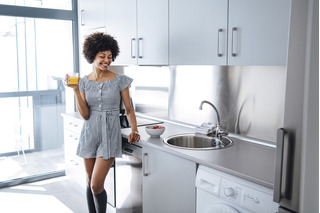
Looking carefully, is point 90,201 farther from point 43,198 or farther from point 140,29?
point 140,29

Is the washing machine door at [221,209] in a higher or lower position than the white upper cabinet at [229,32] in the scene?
lower

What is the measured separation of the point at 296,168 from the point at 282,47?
0.84 metres

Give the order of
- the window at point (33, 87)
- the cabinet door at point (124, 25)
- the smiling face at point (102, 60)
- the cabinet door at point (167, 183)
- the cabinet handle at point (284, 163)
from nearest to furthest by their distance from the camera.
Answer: the cabinet handle at point (284, 163) → the cabinet door at point (167, 183) → the smiling face at point (102, 60) → the cabinet door at point (124, 25) → the window at point (33, 87)

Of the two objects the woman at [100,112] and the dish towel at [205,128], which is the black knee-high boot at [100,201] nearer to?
the woman at [100,112]

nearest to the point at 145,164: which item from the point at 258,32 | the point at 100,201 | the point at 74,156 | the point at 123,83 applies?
the point at 100,201

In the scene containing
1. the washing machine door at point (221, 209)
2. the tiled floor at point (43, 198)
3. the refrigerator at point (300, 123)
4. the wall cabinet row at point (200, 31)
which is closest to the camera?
the refrigerator at point (300, 123)

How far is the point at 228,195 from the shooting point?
1.77 meters

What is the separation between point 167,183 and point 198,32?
1.05 meters

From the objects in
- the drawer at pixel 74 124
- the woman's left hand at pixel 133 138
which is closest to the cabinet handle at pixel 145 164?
the woman's left hand at pixel 133 138

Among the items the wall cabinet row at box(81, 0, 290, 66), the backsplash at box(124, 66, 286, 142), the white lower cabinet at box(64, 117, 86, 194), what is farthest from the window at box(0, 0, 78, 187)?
the backsplash at box(124, 66, 286, 142)

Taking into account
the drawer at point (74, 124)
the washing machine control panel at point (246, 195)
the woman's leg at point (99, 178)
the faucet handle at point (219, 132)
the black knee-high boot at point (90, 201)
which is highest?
the faucet handle at point (219, 132)

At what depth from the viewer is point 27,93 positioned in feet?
13.0

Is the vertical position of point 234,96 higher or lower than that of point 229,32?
lower

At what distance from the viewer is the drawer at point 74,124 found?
3.36 m
